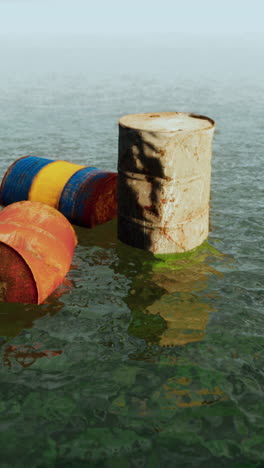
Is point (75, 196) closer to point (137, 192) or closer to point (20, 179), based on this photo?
point (20, 179)

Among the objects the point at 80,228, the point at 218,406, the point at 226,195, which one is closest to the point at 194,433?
the point at 218,406

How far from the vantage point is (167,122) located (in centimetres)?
763

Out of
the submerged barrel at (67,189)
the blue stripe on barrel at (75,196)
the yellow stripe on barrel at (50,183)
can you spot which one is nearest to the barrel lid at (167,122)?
the submerged barrel at (67,189)

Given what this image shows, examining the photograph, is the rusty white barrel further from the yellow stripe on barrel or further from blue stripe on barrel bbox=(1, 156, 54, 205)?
blue stripe on barrel bbox=(1, 156, 54, 205)

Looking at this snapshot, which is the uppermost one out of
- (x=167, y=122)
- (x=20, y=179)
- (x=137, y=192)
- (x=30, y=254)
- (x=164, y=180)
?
(x=167, y=122)

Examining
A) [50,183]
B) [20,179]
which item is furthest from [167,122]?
[20,179]

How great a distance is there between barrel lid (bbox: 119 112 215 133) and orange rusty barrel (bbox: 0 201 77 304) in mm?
2037

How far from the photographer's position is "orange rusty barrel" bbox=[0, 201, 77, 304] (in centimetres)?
625

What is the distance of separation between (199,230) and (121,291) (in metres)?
1.99

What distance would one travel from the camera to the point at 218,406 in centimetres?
487

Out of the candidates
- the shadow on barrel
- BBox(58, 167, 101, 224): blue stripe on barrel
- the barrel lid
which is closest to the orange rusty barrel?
the shadow on barrel

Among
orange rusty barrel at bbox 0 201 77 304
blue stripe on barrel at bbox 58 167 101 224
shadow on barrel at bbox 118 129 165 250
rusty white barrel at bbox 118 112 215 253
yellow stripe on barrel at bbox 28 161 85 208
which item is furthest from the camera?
yellow stripe on barrel at bbox 28 161 85 208

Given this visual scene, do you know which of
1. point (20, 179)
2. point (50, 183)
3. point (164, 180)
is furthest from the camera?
point (20, 179)

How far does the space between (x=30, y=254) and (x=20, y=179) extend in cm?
350
